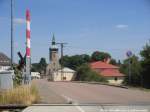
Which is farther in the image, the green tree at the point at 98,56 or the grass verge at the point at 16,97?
the green tree at the point at 98,56

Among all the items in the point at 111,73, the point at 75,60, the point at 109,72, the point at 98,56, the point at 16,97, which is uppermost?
the point at 98,56

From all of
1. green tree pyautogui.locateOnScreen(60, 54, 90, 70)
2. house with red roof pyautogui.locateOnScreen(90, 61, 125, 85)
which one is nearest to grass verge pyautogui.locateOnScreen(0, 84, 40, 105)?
house with red roof pyautogui.locateOnScreen(90, 61, 125, 85)

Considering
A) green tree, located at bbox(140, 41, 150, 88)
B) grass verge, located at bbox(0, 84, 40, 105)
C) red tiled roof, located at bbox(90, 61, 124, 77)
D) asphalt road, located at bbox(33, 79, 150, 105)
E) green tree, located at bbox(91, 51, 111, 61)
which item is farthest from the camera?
green tree, located at bbox(91, 51, 111, 61)

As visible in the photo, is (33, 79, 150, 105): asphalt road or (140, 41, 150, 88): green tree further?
(140, 41, 150, 88): green tree

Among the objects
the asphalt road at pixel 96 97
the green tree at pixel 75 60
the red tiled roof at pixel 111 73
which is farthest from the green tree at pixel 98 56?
the asphalt road at pixel 96 97

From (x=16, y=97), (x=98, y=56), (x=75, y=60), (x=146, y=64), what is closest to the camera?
(x=16, y=97)

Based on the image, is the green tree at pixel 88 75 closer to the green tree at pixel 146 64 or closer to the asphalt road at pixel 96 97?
the green tree at pixel 146 64

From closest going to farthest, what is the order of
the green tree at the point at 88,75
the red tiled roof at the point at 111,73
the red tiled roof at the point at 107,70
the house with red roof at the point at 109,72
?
the green tree at the point at 88,75 < the house with red roof at the point at 109,72 < the red tiled roof at the point at 111,73 < the red tiled roof at the point at 107,70

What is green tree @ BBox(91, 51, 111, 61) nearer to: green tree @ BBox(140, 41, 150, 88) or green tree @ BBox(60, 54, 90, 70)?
green tree @ BBox(60, 54, 90, 70)

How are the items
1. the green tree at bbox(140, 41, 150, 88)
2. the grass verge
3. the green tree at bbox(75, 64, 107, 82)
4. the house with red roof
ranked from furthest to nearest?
the house with red roof
the green tree at bbox(75, 64, 107, 82)
the green tree at bbox(140, 41, 150, 88)
the grass verge

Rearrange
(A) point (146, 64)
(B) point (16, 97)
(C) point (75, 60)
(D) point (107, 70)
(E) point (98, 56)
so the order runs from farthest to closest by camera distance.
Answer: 1. (C) point (75, 60)
2. (E) point (98, 56)
3. (D) point (107, 70)
4. (A) point (146, 64)
5. (B) point (16, 97)

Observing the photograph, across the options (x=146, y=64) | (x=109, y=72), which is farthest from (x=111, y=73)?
(x=146, y=64)

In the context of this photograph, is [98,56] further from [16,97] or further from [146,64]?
[16,97]

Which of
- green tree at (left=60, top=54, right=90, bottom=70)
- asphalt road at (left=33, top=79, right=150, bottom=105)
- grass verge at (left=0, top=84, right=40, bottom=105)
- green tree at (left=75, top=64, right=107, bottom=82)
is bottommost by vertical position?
asphalt road at (left=33, top=79, right=150, bottom=105)
